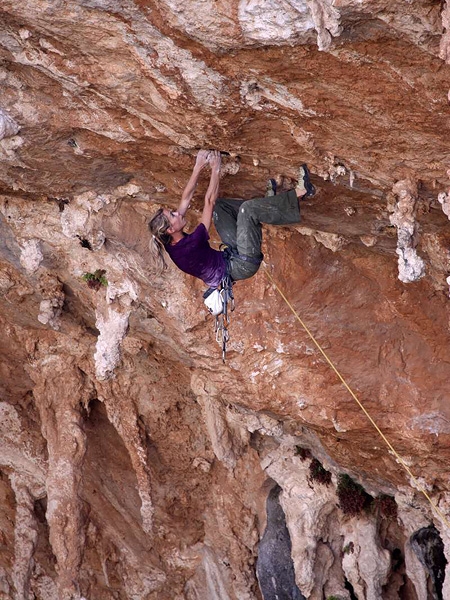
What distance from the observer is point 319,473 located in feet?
32.1

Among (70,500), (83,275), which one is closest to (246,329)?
(83,275)

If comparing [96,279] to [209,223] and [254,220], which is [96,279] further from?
[254,220]

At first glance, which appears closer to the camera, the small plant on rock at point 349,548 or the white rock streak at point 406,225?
the white rock streak at point 406,225

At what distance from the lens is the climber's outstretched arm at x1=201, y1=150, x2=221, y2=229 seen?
20.5 ft

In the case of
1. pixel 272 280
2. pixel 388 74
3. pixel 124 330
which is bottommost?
Answer: pixel 124 330

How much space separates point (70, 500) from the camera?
10000mm

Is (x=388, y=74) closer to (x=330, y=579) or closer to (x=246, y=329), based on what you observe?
(x=246, y=329)

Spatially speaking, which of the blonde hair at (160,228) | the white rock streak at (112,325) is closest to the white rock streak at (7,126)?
the blonde hair at (160,228)

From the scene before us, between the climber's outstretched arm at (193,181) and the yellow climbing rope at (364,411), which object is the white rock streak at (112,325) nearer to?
the yellow climbing rope at (364,411)

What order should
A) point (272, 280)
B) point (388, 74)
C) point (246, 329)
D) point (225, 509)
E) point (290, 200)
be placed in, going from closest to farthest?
point (388, 74) < point (290, 200) < point (272, 280) < point (246, 329) < point (225, 509)

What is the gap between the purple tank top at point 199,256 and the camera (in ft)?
20.6

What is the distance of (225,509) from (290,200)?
17.8 feet

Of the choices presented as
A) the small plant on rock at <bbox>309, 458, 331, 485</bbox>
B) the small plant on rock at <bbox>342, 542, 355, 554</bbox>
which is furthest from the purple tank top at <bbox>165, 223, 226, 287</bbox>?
the small plant on rock at <bbox>342, 542, 355, 554</bbox>

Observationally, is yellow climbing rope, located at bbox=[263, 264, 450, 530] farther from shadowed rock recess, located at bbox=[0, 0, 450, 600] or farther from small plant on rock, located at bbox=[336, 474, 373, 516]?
small plant on rock, located at bbox=[336, 474, 373, 516]
